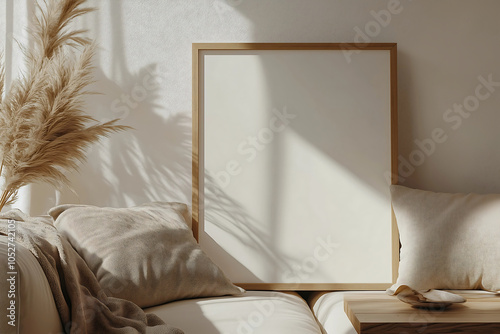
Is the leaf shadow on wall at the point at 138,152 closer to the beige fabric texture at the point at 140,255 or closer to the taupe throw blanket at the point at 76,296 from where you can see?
the beige fabric texture at the point at 140,255

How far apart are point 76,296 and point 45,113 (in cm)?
86

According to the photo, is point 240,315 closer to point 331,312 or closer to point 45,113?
point 331,312

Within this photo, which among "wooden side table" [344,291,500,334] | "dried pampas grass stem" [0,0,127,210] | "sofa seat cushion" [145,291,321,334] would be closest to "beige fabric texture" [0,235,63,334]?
"sofa seat cushion" [145,291,321,334]

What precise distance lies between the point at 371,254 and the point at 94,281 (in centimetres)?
133

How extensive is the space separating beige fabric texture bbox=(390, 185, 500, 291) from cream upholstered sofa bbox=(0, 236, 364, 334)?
0.41 metres

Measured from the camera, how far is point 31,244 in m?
1.41

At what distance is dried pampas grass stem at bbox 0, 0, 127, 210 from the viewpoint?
1.97 m

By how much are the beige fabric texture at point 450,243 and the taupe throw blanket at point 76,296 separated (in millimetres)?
1174

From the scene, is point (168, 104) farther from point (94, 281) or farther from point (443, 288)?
point (443, 288)

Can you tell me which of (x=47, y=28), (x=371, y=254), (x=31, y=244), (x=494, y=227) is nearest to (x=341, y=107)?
(x=371, y=254)

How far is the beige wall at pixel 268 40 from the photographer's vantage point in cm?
252

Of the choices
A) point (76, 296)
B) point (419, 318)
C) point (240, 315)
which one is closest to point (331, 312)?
point (240, 315)

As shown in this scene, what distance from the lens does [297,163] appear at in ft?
8.08

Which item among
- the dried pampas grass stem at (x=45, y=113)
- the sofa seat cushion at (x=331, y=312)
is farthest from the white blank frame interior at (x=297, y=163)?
the dried pampas grass stem at (x=45, y=113)
